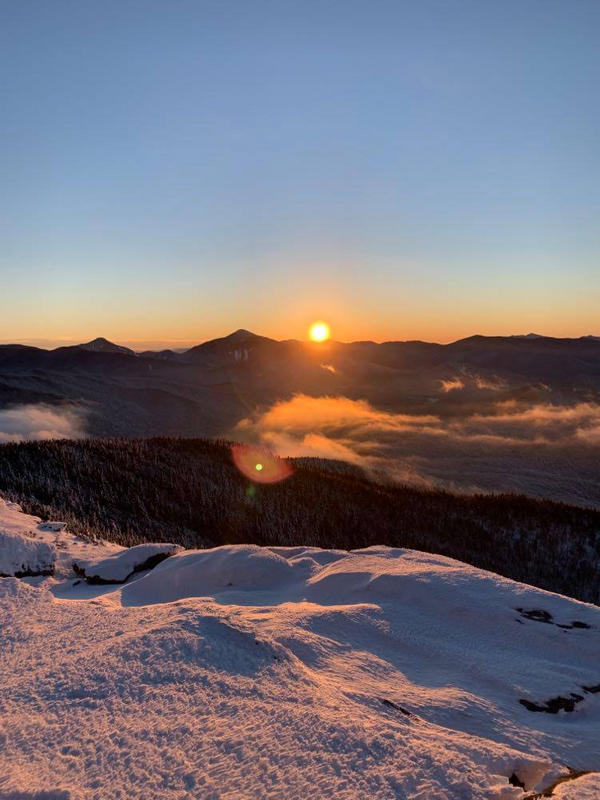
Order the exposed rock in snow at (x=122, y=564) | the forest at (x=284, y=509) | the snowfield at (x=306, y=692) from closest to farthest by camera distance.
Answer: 1. the snowfield at (x=306, y=692)
2. the exposed rock in snow at (x=122, y=564)
3. the forest at (x=284, y=509)

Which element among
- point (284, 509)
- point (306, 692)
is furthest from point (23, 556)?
point (284, 509)

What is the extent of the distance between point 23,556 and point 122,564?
202cm

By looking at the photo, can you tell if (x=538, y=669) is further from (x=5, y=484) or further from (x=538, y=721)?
(x=5, y=484)

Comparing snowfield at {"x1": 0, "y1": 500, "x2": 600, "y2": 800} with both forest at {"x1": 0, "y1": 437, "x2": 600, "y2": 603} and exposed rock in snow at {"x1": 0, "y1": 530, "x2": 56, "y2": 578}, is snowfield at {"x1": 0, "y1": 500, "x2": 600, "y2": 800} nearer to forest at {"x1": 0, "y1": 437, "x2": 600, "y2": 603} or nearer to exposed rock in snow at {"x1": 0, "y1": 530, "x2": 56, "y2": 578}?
exposed rock in snow at {"x1": 0, "y1": 530, "x2": 56, "y2": 578}

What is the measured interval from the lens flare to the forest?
2.77ft

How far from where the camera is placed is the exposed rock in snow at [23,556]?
411 inches

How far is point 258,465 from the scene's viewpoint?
163 ft

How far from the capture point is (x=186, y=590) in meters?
9.71

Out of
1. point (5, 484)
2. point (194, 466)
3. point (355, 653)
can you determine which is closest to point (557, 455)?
point (194, 466)

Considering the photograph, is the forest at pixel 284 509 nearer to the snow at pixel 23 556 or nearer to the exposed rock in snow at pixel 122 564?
the snow at pixel 23 556

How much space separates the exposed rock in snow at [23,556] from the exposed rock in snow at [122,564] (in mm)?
630

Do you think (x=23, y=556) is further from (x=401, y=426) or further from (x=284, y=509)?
(x=401, y=426)

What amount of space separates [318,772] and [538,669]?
13.9 ft

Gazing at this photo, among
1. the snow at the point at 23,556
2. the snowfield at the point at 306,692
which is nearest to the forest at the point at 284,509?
the snow at the point at 23,556
